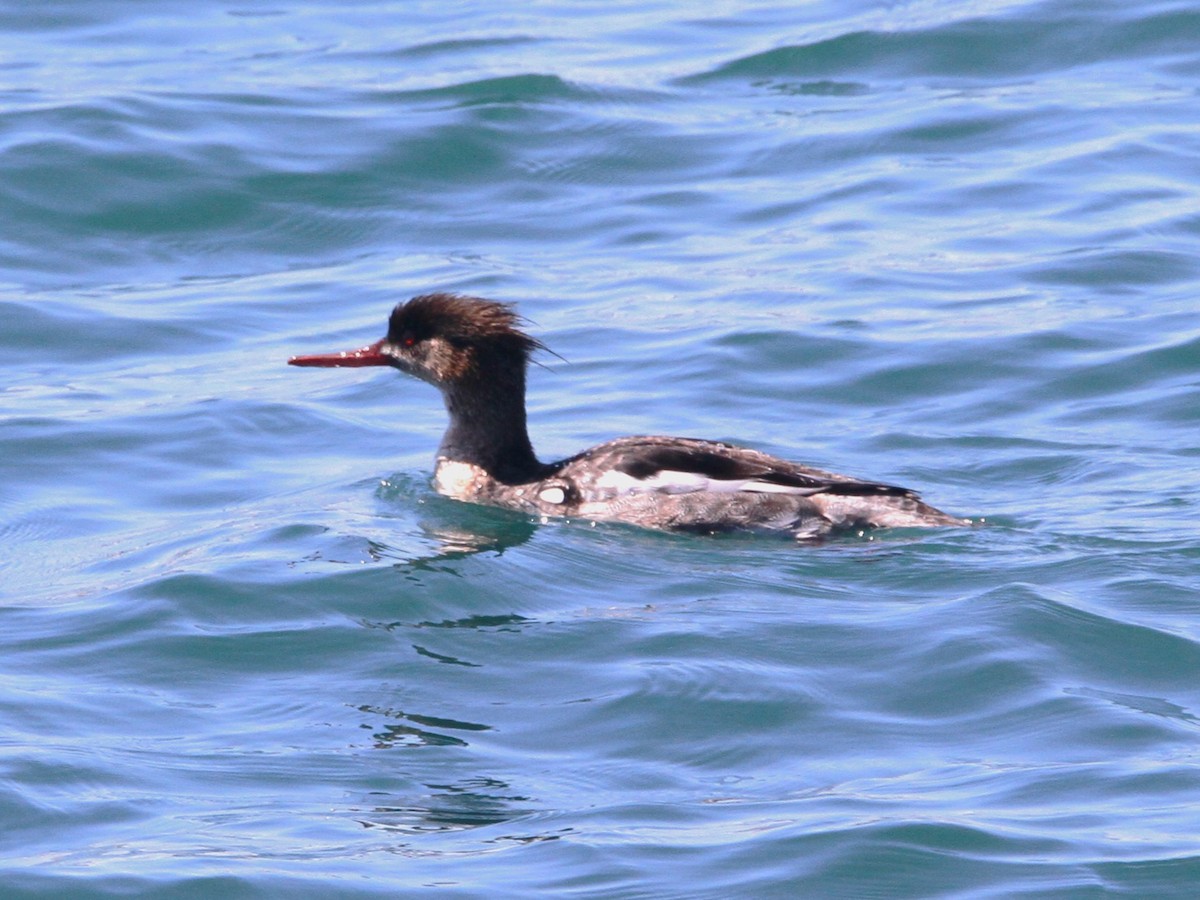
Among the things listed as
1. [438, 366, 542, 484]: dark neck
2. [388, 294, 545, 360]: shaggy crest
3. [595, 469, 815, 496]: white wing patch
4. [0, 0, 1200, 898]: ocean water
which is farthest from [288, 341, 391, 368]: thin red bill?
[595, 469, 815, 496]: white wing patch

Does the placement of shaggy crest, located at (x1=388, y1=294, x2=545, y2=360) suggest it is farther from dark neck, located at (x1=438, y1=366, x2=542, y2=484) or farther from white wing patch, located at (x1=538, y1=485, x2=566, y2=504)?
white wing patch, located at (x1=538, y1=485, x2=566, y2=504)

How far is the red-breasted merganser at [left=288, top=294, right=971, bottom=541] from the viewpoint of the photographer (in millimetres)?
9977

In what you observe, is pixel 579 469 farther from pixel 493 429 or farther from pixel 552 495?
pixel 493 429

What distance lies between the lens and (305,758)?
7449mm

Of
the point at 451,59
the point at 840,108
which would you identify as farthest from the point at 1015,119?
the point at 451,59

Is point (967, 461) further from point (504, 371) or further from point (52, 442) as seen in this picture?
point (52, 442)

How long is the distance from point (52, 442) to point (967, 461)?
5253mm

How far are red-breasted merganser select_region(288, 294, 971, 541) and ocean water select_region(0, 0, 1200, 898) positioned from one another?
0.20 m

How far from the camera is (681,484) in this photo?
400 inches

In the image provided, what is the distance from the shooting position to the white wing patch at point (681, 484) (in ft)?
32.9

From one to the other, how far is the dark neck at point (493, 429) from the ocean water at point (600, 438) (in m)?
0.32

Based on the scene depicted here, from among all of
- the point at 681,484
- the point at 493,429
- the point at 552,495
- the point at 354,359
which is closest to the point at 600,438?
the point at 493,429

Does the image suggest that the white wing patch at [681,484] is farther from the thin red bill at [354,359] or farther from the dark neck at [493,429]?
the thin red bill at [354,359]

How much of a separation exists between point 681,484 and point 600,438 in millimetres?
2038
